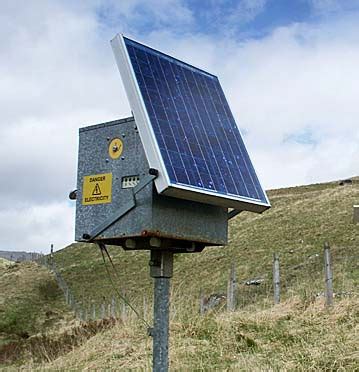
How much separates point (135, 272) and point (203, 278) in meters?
8.30

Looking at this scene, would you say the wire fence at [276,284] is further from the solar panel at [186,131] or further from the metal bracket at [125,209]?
the metal bracket at [125,209]

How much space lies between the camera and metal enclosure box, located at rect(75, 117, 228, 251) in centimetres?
568

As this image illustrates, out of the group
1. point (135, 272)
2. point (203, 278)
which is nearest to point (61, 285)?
point (135, 272)

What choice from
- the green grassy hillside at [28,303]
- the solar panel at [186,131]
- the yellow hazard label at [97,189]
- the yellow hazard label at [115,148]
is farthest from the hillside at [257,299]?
the yellow hazard label at [115,148]

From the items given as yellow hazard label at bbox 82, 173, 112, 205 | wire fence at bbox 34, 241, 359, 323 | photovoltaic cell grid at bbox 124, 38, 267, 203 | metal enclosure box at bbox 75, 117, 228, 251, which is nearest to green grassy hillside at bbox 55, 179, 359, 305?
wire fence at bbox 34, 241, 359, 323

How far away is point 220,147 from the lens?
6.61 m

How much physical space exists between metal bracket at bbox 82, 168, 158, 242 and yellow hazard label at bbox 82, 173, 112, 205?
0.25 metres

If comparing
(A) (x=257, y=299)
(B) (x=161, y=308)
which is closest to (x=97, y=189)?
(B) (x=161, y=308)

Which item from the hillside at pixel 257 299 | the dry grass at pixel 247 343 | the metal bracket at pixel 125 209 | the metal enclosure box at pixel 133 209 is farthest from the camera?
the hillside at pixel 257 299

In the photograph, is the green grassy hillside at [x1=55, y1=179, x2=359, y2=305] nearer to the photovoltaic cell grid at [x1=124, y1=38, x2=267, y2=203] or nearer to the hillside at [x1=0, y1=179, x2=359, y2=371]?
the hillside at [x1=0, y1=179, x2=359, y2=371]

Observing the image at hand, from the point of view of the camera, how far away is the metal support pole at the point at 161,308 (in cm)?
576

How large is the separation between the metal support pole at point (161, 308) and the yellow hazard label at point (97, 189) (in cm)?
76

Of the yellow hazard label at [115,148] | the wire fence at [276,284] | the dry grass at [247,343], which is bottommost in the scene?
the dry grass at [247,343]

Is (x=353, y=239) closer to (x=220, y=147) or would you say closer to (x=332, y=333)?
(x=332, y=333)
